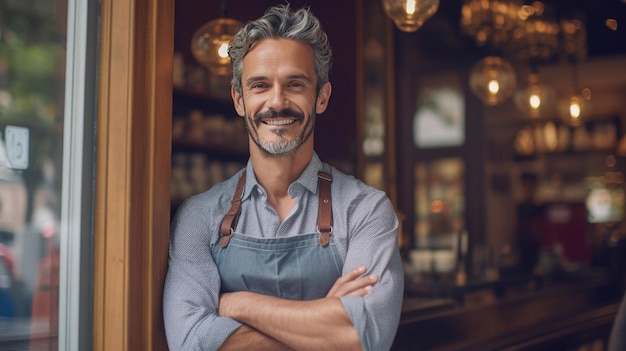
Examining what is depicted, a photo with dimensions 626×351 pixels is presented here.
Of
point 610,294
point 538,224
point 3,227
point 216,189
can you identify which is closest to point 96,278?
point 3,227

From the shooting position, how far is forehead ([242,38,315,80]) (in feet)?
5.77

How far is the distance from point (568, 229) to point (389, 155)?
377 centimetres

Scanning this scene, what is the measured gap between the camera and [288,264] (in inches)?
70.8

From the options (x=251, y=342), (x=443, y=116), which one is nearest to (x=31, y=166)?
(x=251, y=342)

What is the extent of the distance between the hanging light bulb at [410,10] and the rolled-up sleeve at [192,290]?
5.52 ft

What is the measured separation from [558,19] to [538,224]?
379 centimetres

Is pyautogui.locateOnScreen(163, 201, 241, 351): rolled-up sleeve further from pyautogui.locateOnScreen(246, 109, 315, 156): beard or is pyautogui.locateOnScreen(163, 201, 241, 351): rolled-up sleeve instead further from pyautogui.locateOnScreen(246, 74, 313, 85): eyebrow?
pyautogui.locateOnScreen(246, 74, 313, 85): eyebrow

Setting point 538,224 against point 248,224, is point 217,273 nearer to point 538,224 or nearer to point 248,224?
point 248,224

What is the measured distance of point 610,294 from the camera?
524 centimetres

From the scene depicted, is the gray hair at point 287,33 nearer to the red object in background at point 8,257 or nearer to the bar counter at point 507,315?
the red object in background at point 8,257

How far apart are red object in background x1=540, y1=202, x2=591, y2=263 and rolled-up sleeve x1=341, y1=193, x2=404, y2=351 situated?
7.52m

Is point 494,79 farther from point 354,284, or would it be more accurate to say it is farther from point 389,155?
point 354,284

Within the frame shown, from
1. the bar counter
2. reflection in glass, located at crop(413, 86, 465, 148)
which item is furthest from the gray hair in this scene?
reflection in glass, located at crop(413, 86, 465, 148)

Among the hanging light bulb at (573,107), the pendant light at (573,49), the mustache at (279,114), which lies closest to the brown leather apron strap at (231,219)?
the mustache at (279,114)
